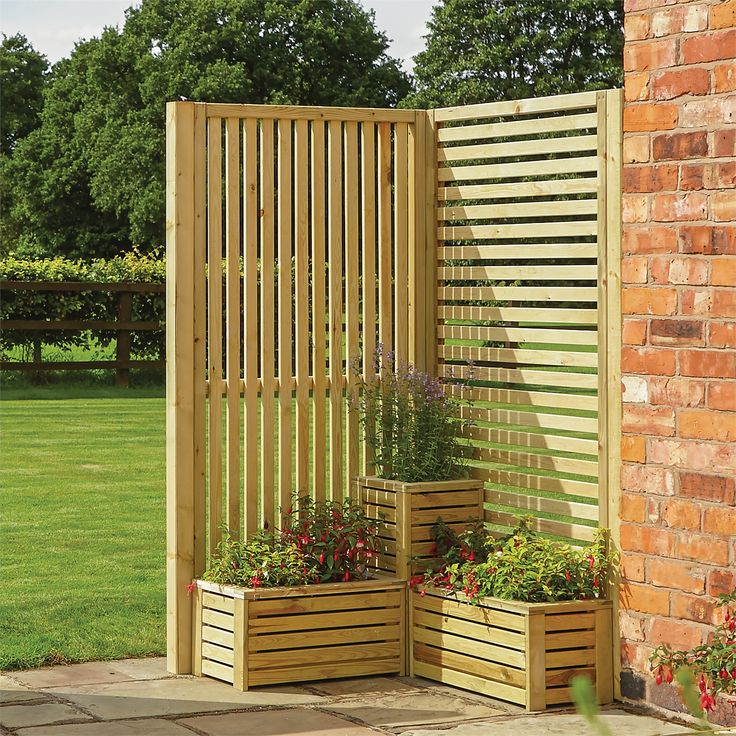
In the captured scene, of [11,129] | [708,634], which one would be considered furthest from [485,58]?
[708,634]

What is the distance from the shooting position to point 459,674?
16.2 feet

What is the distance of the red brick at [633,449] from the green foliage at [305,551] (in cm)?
111

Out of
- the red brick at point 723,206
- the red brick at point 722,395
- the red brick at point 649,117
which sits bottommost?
the red brick at point 722,395

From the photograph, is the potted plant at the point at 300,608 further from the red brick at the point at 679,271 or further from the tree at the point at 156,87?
the tree at the point at 156,87

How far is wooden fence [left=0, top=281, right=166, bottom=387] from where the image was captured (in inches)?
661

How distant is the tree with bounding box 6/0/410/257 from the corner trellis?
25.2 meters

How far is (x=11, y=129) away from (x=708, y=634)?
124 ft

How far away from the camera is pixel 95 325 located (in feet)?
56.5

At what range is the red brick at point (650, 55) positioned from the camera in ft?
14.9

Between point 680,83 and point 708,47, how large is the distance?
0.15 meters

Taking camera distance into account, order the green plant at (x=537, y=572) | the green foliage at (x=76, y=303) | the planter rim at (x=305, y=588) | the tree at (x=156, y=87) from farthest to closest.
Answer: the tree at (x=156, y=87), the green foliage at (x=76, y=303), the planter rim at (x=305, y=588), the green plant at (x=537, y=572)

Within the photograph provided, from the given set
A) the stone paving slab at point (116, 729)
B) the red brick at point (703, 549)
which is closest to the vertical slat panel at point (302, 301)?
the stone paving slab at point (116, 729)

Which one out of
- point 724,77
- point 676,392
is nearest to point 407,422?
point 676,392

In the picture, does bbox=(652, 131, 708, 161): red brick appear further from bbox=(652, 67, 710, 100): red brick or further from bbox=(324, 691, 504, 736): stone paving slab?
bbox=(324, 691, 504, 736): stone paving slab
